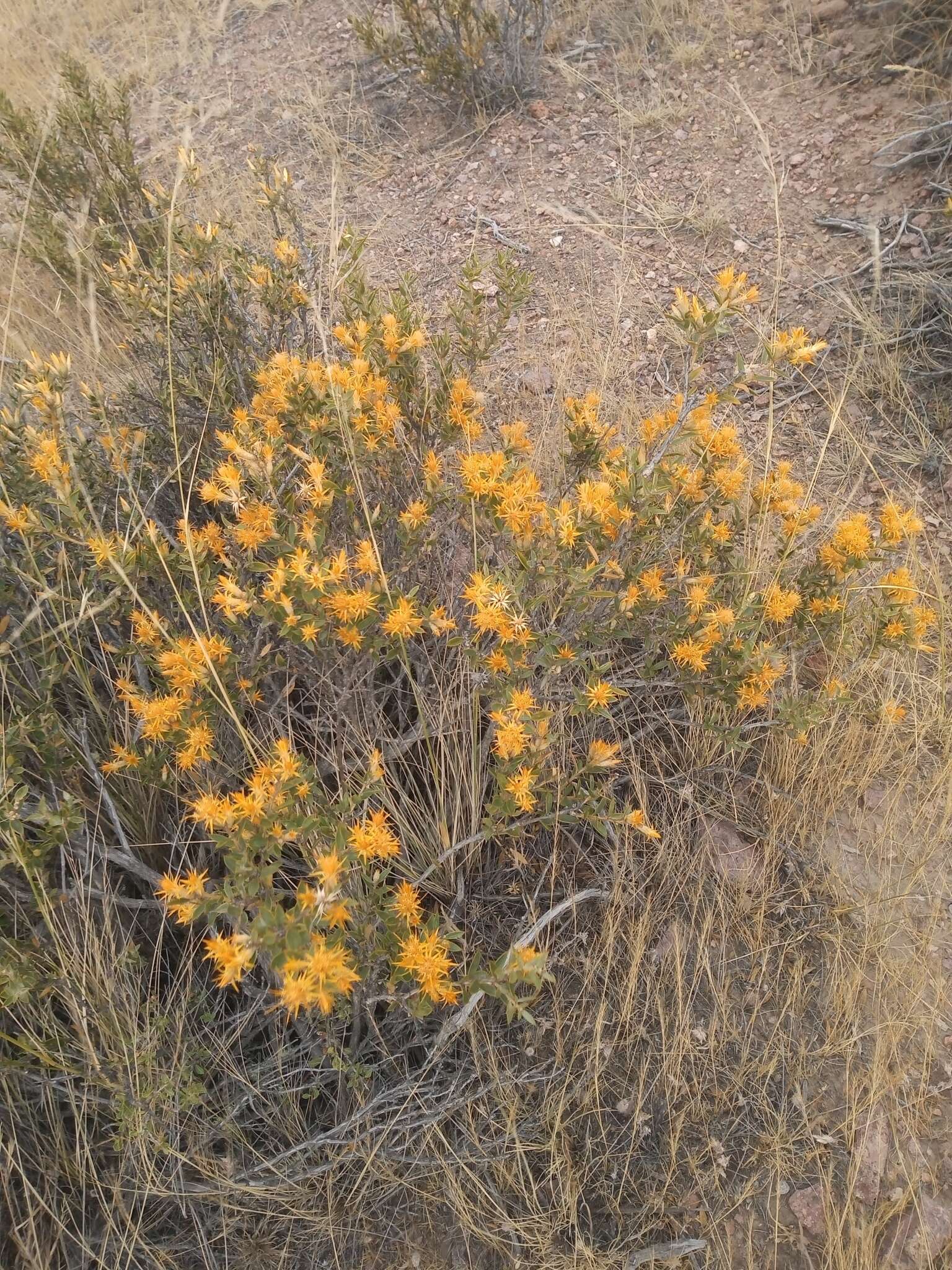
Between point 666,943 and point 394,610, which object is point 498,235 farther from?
point 666,943

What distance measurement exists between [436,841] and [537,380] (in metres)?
1.72

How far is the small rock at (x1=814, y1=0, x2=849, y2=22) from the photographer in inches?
141

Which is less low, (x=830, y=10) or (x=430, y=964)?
(x=830, y=10)

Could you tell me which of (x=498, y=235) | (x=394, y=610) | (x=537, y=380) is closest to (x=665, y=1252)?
(x=394, y=610)

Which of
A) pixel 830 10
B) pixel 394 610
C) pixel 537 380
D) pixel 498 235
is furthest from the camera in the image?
pixel 830 10

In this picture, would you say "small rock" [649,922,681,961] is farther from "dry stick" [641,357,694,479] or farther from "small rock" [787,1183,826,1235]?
"dry stick" [641,357,694,479]

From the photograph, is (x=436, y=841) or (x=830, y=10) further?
(x=830, y=10)

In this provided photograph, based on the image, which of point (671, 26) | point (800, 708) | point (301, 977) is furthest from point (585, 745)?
point (671, 26)

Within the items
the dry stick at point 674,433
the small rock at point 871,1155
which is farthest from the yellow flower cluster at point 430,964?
the dry stick at point 674,433

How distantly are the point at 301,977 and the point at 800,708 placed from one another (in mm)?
1202

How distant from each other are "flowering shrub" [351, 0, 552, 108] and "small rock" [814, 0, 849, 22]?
1.26 metres

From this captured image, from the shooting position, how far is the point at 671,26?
152 inches

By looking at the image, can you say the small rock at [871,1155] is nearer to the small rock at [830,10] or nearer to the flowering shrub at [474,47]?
the flowering shrub at [474,47]

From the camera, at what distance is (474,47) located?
3598 mm
